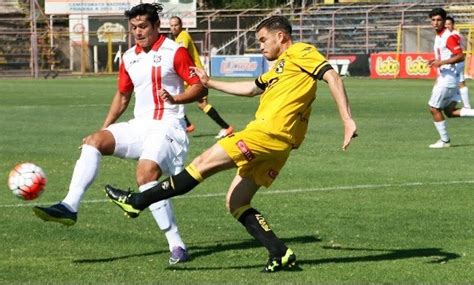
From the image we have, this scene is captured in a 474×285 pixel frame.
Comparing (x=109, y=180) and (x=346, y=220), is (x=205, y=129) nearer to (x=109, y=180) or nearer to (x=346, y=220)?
(x=109, y=180)

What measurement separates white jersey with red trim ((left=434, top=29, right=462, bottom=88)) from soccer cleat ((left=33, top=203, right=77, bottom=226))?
1192 centimetres

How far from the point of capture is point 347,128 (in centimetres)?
849

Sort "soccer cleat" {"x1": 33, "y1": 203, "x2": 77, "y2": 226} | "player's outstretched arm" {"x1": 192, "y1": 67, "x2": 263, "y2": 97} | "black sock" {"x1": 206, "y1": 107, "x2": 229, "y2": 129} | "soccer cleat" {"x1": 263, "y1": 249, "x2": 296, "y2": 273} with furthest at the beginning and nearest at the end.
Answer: "black sock" {"x1": 206, "y1": 107, "x2": 229, "y2": 129}
"player's outstretched arm" {"x1": 192, "y1": 67, "x2": 263, "y2": 97}
"soccer cleat" {"x1": 33, "y1": 203, "x2": 77, "y2": 226}
"soccer cleat" {"x1": 263, "y1": 249, "x2": 296, "y2": 273}

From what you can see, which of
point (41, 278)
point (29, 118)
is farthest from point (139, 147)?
point (29, 118)

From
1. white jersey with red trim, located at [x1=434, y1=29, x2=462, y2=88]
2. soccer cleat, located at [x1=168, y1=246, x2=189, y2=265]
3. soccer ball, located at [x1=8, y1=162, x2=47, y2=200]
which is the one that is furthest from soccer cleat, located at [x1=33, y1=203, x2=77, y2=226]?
white jersey with red trim, located at [x1=434, y1=29, x2=462, y2=88]

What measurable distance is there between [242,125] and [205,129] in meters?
1.07

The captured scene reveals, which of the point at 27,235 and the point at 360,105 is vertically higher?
the point at 27,235

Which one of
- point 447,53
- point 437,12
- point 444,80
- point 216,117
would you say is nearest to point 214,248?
point 437,12

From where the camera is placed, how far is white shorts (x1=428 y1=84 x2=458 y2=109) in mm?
19891

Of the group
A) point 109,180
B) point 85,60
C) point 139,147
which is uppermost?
point 139,147

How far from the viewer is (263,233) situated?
8.82 m

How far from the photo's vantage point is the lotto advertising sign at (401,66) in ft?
158

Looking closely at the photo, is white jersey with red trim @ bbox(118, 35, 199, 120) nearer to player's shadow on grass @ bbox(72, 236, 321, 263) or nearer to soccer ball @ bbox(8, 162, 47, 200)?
soccer ball @ bbox(8, 162, 47, 200)

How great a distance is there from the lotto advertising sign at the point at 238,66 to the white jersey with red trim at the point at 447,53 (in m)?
31.6
